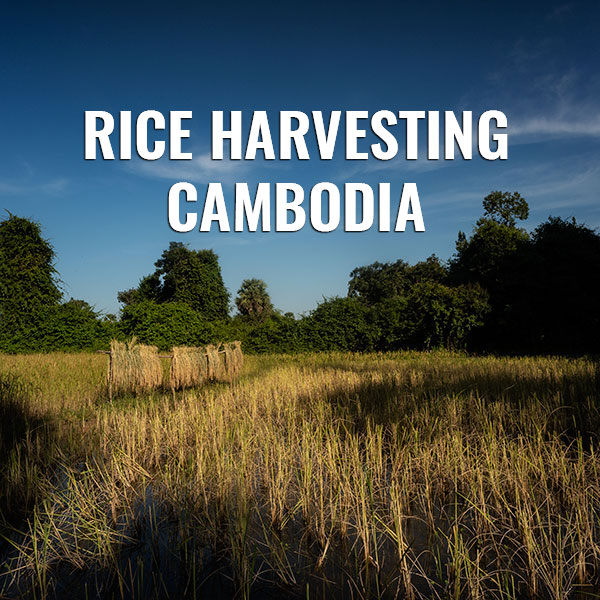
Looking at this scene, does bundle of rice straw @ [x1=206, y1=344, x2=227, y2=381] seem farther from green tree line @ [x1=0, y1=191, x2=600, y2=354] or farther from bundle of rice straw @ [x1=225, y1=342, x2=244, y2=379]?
green tree line @ [x1=0, y1=191, x2=600, y2=354]

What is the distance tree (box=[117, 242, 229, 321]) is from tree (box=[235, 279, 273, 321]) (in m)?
3.60

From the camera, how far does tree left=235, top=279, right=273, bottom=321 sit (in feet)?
132

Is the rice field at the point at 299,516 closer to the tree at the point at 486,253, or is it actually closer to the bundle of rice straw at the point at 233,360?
the bundle of rice straw at the point at 233,360

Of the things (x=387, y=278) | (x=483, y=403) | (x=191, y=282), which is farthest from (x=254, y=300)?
(x=483, y=403)

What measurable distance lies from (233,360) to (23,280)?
49.4ft

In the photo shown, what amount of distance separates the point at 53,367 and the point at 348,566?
1209 cm

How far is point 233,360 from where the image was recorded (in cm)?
1176

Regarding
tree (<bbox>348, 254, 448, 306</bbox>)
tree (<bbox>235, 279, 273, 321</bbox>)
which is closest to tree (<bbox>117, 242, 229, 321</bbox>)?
tree (<bbox>235, 279, 273, 321</bbox>)

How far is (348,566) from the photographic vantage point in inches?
96.5

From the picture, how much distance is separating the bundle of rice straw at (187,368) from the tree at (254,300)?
29615 millimetres

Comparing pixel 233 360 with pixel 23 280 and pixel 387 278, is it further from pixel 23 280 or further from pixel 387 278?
pixel 387 278

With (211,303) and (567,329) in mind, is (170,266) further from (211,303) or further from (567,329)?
(567,329)

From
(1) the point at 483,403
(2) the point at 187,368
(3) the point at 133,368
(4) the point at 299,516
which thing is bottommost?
(4) the point at 299,516

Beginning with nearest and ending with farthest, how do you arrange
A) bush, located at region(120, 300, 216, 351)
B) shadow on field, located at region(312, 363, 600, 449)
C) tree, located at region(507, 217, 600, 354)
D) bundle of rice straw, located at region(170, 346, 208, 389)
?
1. shadow on field, located at region(312, 363, 600, 449)
2. bundle of rice straw, located at region(170, 346, 208, 389)
3. tree, located at region(507, 217, 600, 354)
4. bush, located at region(120, 300, 216, 351)
